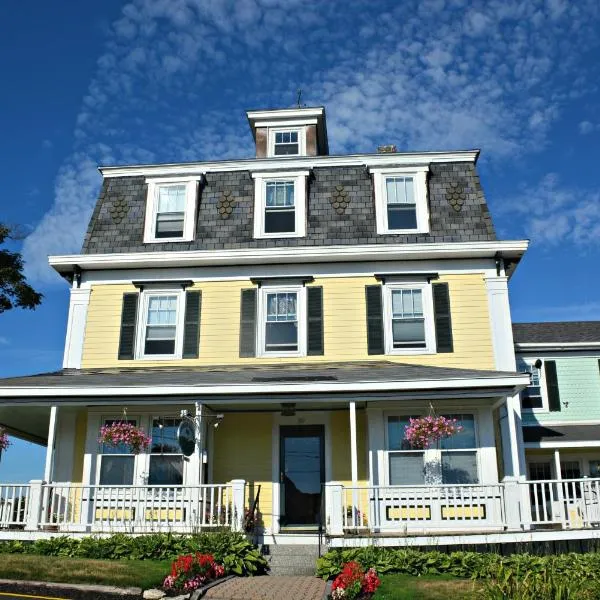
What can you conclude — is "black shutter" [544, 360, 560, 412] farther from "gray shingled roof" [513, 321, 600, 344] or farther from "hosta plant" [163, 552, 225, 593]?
"hosta plant" [163, 552, 225, 593]

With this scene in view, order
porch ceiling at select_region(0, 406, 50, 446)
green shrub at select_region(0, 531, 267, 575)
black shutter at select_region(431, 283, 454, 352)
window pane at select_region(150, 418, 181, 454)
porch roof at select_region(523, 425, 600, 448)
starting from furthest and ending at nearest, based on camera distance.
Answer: porch roof at select_region(523, 425, 600, 448) < black shutter at select_region(431, 283, 454, 352) < window pane at select_region(150, 418, 181, 454) < porch ceiling at select_region(0, 406, 50, 446) < green shrub at select_region(0, 531, 267, 575)

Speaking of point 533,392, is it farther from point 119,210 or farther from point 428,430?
point 119,210

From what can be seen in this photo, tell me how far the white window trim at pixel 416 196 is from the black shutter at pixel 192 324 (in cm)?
455

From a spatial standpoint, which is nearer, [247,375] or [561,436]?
[247,375]

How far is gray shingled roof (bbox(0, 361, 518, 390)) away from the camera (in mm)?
13743

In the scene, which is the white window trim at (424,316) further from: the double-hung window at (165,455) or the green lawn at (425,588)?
the green lawn at (425,588)

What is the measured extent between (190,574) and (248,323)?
699cm

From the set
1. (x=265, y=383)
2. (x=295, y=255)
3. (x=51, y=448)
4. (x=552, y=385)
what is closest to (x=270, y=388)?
(x=265, y=383)

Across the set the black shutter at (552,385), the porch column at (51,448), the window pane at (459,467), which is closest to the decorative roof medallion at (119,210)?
the porch column at (51,448)

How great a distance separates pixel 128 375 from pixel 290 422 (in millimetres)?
3583

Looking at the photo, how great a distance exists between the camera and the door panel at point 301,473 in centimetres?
1513

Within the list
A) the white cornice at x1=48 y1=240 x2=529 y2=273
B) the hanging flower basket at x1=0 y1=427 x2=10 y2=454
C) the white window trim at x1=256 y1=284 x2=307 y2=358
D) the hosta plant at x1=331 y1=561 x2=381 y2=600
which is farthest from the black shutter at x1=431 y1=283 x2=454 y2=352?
the hanging flower basket at x1=0 y1=427 x2=10 y2=454

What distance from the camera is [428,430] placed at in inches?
547

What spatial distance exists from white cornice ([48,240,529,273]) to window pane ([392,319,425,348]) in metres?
1.47
